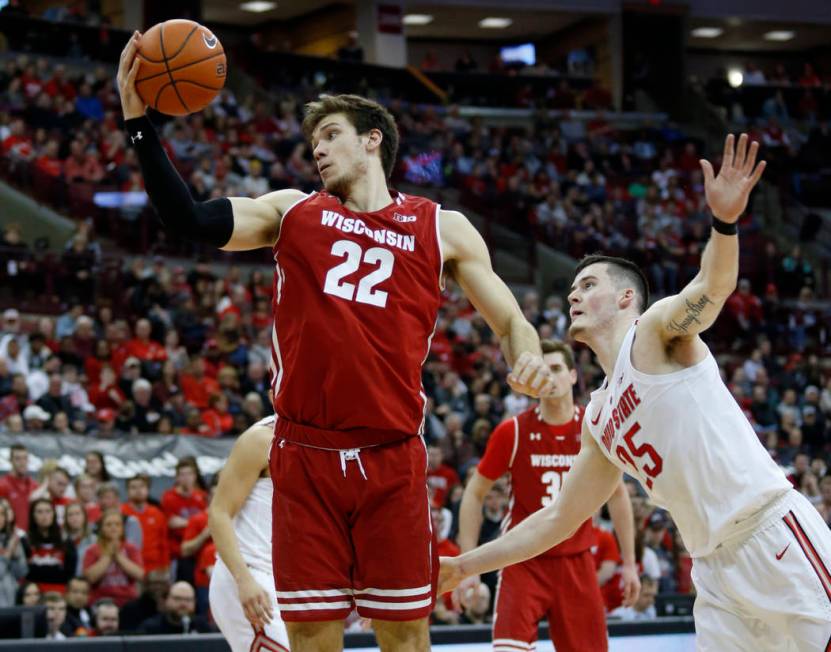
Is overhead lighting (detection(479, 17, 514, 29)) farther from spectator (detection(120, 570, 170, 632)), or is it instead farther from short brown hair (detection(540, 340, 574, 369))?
short brown hair (detection(540, 340, 574, 369))

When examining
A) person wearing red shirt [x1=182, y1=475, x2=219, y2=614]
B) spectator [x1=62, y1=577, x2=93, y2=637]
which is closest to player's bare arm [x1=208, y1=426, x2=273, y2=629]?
spectator [x1=62, y1=577, x2=93, y2=637]

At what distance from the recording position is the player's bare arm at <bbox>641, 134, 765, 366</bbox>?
4.25 metres

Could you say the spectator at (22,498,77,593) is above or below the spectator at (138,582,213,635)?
above

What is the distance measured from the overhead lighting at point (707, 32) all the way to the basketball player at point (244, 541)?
29.7 m

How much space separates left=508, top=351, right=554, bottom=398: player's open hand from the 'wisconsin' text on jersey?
674mm

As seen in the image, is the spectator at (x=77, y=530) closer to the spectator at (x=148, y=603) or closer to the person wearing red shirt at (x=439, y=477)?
the spectator at (x=148, y=603)

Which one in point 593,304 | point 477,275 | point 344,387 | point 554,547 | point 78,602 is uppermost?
point 477,275

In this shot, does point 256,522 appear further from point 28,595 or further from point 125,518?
point 125,518

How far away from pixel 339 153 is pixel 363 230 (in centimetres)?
37

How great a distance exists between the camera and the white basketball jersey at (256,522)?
654cm

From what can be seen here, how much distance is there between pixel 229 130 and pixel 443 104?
326 inches

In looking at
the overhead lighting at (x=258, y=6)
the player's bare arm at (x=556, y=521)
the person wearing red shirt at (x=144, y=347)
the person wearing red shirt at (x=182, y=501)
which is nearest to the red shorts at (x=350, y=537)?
the player's bare arm at (x=556, y=521)

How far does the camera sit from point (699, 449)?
15.7 ft

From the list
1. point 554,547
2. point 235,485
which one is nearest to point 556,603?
point 554,547
